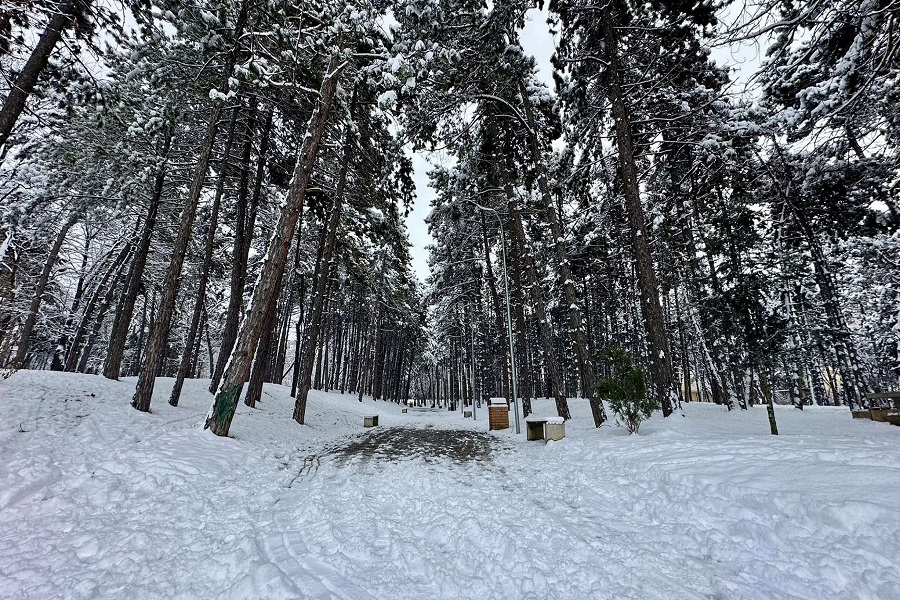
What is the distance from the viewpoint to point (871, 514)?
9.09 feet

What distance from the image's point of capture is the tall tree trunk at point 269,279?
7.67m

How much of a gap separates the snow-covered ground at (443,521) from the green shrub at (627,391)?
144 cm

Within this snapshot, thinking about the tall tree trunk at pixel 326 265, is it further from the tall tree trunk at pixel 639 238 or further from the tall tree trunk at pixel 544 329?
the tall tree trunk at pixel 639 238

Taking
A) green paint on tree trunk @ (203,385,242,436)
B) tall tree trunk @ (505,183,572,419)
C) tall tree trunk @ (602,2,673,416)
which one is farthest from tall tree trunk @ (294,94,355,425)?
tall tree trunk @ (602,2,673,416)

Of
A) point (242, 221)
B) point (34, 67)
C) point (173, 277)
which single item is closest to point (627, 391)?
point (173, 277)

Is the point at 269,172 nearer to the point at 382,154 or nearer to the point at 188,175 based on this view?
the point at 188,175

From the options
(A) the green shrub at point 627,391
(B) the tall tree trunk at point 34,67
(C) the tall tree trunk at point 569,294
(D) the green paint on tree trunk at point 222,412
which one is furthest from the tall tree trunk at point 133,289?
(A) the green shrub at point 627,391

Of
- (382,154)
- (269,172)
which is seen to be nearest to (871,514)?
(382,154)

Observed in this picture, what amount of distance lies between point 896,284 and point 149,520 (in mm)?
20316

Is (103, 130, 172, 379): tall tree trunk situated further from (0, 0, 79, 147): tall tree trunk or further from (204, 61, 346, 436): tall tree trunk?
(204, 61, 346, 436): tall tree trunk

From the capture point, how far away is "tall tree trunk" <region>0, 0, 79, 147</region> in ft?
21.6

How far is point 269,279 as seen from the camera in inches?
332

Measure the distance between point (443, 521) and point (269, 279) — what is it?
23.1 ft

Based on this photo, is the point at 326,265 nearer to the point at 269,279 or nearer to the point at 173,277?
the point at 269,279
